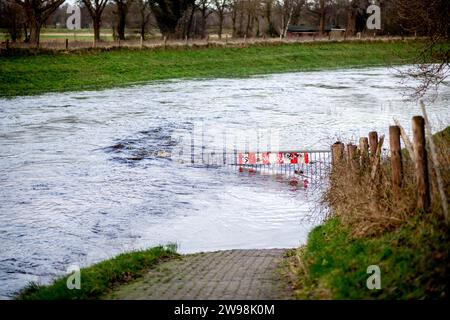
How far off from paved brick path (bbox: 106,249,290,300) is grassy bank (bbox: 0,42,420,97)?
2106 cm

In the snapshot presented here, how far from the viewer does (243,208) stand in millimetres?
15766

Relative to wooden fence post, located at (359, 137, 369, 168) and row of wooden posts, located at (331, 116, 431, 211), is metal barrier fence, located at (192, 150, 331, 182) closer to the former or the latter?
wooden fence post, located at (359, 137, 369, 168)

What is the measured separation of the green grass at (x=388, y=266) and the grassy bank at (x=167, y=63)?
72.5 feet

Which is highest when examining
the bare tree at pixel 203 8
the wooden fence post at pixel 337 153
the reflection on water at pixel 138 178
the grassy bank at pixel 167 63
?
the bare tree at pixel 203 8

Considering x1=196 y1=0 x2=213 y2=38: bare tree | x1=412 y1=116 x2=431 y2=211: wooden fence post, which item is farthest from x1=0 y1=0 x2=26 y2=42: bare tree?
x1=412 y1=116 x2=431 y2=211: wooden fence post

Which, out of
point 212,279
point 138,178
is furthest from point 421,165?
point 138,178

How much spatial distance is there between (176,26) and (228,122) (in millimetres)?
43145

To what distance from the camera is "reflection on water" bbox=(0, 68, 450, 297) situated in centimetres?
1315

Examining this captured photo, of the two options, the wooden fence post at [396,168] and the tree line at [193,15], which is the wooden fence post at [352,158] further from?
the tree line at [193,15]

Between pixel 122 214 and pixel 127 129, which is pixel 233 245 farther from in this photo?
pixel 127 129

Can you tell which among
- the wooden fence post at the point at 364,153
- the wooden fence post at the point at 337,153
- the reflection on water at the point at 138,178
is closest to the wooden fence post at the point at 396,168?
the wooden fence post at the point at 364,153

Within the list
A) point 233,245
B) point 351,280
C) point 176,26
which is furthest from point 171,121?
point 176,26

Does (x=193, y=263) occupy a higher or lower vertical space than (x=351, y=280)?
lower

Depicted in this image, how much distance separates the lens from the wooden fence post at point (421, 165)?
326 inches
